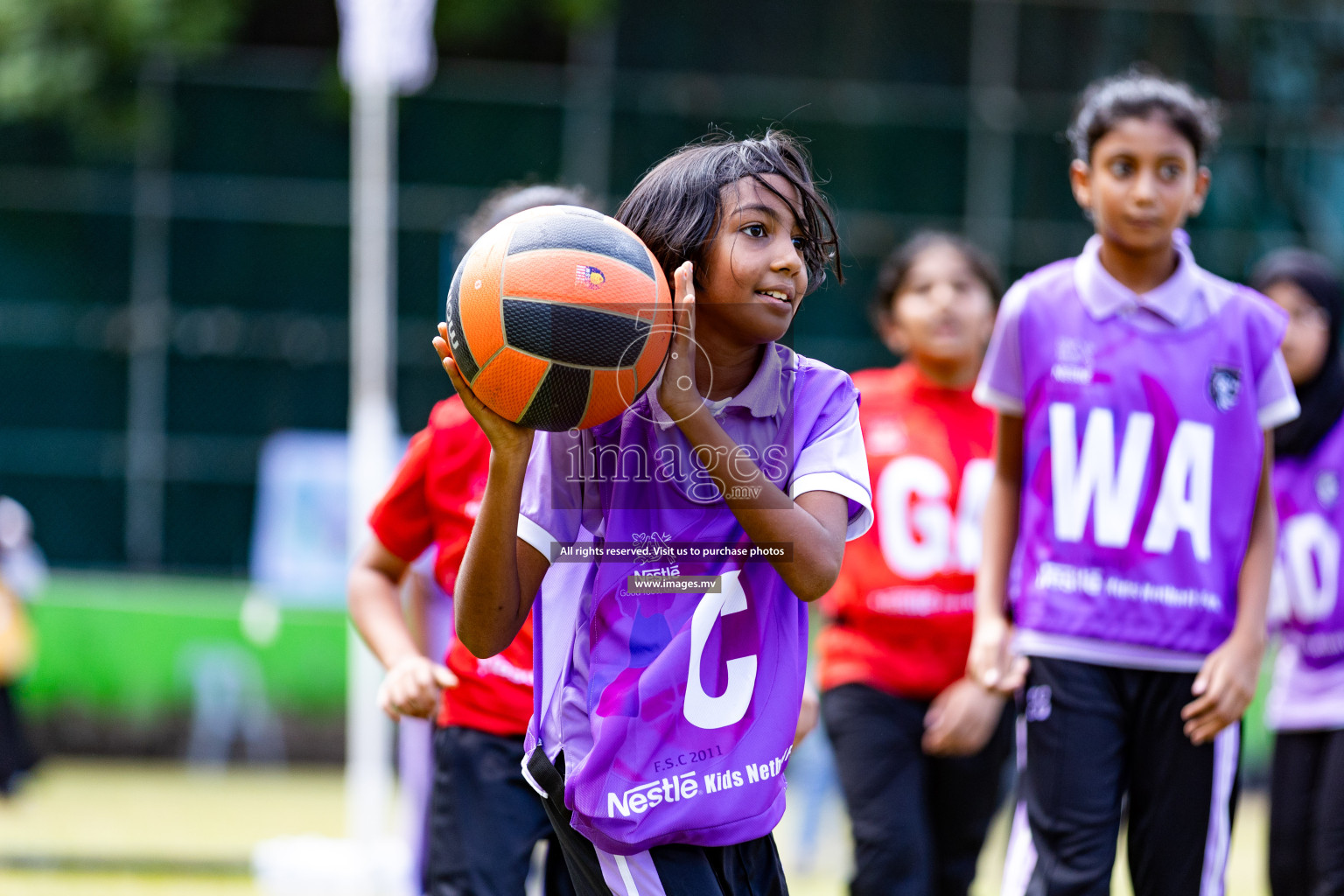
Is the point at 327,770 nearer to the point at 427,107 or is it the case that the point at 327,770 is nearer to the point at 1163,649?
the point at 427,107

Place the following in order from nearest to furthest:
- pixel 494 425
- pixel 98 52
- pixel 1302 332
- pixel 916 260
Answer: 1. pixel 494 425
2. pixel 1302 332
3. pixel 916 260
4. pixel 98 52

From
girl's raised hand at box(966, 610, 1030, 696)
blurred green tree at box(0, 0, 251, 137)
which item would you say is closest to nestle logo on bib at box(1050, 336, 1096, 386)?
girl's raised hand at box(966, 610, 1030, 696)

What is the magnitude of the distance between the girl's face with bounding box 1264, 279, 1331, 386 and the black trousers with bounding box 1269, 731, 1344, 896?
1.10m

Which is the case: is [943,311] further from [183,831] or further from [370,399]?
[183,831]

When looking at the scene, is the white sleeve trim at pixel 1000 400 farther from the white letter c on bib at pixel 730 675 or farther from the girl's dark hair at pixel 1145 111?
the white letter c on bib at pixel 730 675

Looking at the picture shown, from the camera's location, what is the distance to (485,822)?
11.9ft

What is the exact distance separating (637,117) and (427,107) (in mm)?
2025

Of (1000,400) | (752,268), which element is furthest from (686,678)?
(1000,400)

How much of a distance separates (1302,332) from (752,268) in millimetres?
2948

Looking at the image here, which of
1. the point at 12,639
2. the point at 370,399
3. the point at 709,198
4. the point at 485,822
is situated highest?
the point at 709,198

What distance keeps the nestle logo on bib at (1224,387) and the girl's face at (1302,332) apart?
1.19 m

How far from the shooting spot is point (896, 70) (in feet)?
51.7

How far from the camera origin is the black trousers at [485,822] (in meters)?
3.57

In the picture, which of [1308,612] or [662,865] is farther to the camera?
[1308,612]
